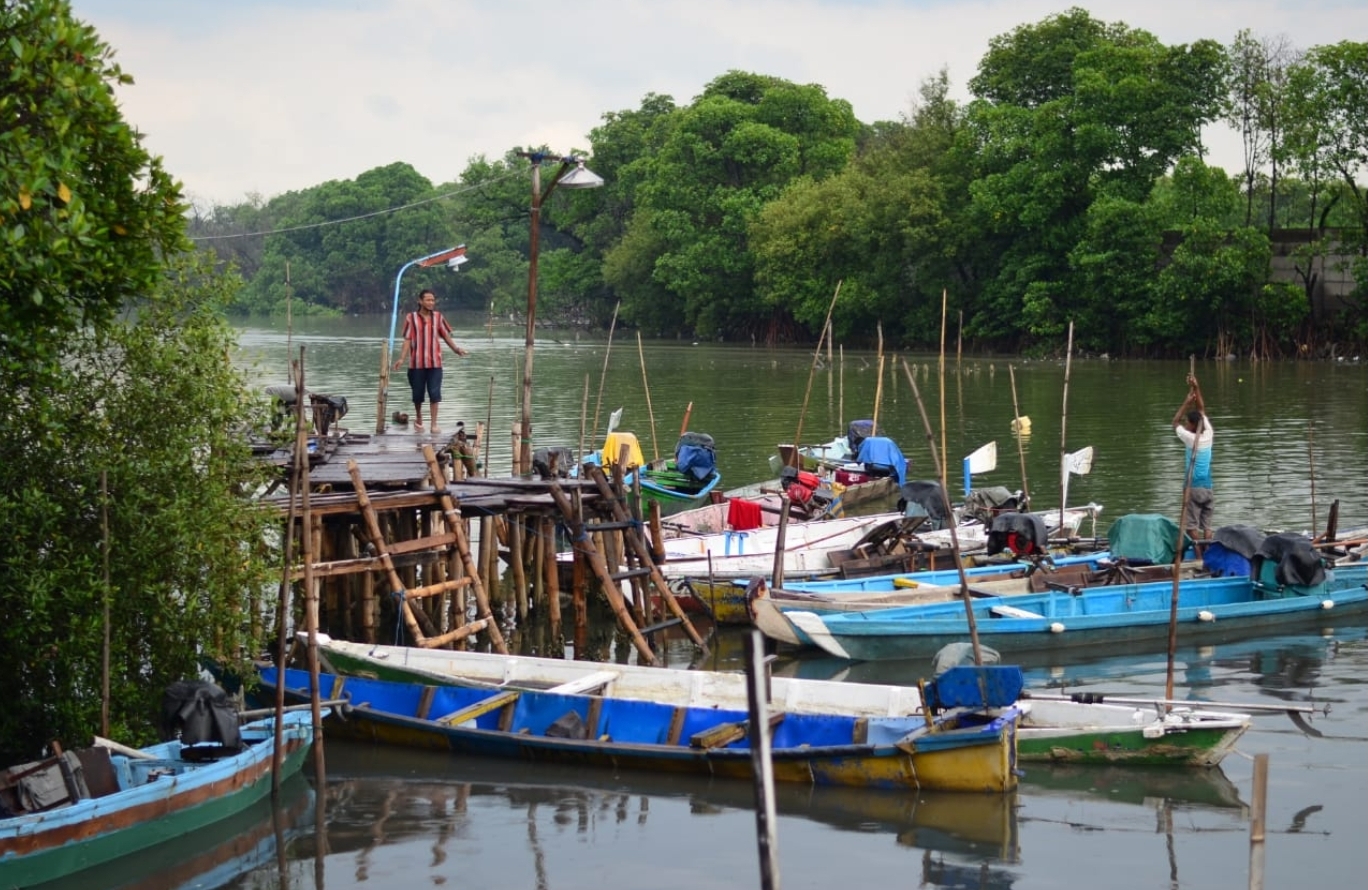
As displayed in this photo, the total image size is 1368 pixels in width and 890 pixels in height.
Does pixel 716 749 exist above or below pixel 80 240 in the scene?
below

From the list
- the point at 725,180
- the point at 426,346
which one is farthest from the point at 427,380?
the point at 725,180

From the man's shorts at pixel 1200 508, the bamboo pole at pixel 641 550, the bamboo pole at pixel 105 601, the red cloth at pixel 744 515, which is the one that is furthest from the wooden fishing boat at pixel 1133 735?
the red cloth at pixel 744 515

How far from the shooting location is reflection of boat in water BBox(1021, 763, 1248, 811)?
11.3m

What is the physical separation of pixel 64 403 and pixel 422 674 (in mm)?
3731

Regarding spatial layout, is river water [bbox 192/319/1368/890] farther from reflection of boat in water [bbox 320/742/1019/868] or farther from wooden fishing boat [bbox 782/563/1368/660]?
wooden fishing boat [bbox 782/563/1368/660]

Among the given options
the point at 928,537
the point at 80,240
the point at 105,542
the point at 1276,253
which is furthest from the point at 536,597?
the point at 1276,253

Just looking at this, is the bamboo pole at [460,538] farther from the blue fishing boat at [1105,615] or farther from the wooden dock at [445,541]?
the blue fishing boat at [1105,615]

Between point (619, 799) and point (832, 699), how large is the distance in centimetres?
196

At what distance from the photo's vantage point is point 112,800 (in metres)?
9.70

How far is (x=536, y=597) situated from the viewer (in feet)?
58.9

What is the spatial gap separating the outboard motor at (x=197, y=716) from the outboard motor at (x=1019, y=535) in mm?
9938

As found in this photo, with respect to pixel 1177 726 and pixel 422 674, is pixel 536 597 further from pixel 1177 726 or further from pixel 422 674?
pixel 1177 726

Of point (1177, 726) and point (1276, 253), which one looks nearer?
point (1177, 726)

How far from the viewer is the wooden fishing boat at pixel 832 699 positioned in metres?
11.6
